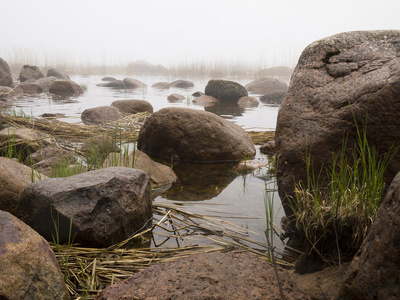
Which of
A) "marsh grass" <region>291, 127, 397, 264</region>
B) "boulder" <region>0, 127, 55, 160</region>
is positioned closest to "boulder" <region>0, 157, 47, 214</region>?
"boulder" <region>0, 127, 55, 160</region>

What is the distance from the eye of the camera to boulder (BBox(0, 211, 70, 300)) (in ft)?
6.33

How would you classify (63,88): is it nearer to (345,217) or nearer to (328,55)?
(328,55)

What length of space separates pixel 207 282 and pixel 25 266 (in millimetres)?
850

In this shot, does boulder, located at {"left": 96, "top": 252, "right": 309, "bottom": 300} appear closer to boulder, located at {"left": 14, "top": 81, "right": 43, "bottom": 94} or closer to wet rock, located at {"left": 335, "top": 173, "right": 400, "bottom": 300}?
wet rock, located at {"left": 335, "top": 173, "right": 400, "bottom": 300}

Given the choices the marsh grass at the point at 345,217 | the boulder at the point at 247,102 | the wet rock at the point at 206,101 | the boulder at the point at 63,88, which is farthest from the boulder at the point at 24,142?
the boulder at the point at 63,88

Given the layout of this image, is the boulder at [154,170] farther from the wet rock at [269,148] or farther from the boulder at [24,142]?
the wet rock at [269,148]

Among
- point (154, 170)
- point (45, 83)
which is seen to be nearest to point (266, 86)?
point (45, 83)

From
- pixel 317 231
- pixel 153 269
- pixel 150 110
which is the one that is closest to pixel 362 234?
pixel 317 231

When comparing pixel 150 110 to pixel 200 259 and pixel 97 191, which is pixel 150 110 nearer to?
pixel 97 191

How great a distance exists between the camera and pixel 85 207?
3041mm

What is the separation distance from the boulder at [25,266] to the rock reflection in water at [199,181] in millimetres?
2136

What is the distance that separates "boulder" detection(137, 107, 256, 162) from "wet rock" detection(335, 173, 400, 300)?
412cm

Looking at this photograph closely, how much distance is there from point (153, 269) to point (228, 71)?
27.7 meters

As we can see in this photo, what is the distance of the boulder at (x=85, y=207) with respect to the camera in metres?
2.98
